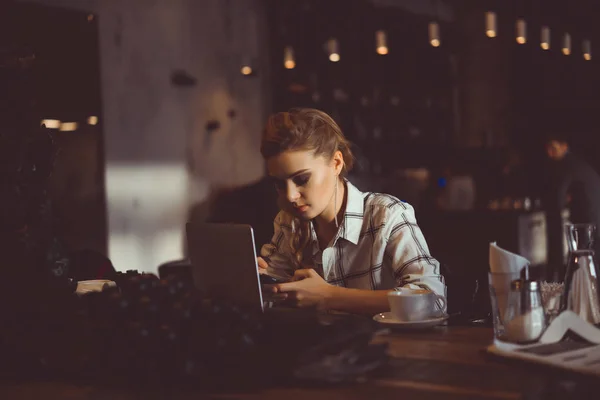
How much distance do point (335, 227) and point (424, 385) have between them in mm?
1509

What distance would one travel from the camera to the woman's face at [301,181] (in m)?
2.42

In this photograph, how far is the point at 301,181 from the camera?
242cm

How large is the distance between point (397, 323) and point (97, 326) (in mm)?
747

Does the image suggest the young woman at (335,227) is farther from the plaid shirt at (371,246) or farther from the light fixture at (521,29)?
the light fixture at (521,29)

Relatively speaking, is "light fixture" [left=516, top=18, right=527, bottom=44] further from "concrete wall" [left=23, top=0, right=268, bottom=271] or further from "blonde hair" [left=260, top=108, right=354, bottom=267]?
"blonde hair" [left=260, top=108, right=354, bottom=267]

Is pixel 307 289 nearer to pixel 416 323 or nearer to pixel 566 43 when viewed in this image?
pixel 416 323

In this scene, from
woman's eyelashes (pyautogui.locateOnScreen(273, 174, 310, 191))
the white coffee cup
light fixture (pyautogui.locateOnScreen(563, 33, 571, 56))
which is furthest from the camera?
light fixture (pyautogui.locateOnScreen(563, 33, 571, 56))

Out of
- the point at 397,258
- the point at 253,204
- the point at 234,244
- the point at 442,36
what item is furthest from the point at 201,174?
the point at 234,244

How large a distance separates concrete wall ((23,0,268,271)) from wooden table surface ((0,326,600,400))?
4661mm

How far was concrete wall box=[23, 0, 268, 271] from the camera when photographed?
19.8ft

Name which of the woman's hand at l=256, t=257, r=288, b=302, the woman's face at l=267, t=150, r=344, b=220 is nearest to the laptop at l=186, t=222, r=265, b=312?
the woman's hand at l=256, t=257, r=288, b=302

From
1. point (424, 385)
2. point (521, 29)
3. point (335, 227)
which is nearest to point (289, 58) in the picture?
point (521, 29)

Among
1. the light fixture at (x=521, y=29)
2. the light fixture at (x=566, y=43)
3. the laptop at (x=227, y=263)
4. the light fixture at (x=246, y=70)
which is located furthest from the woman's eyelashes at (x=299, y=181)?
the light fixture at (x=566, y=43)

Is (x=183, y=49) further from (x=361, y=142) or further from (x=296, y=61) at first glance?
(x=361, y=142)
